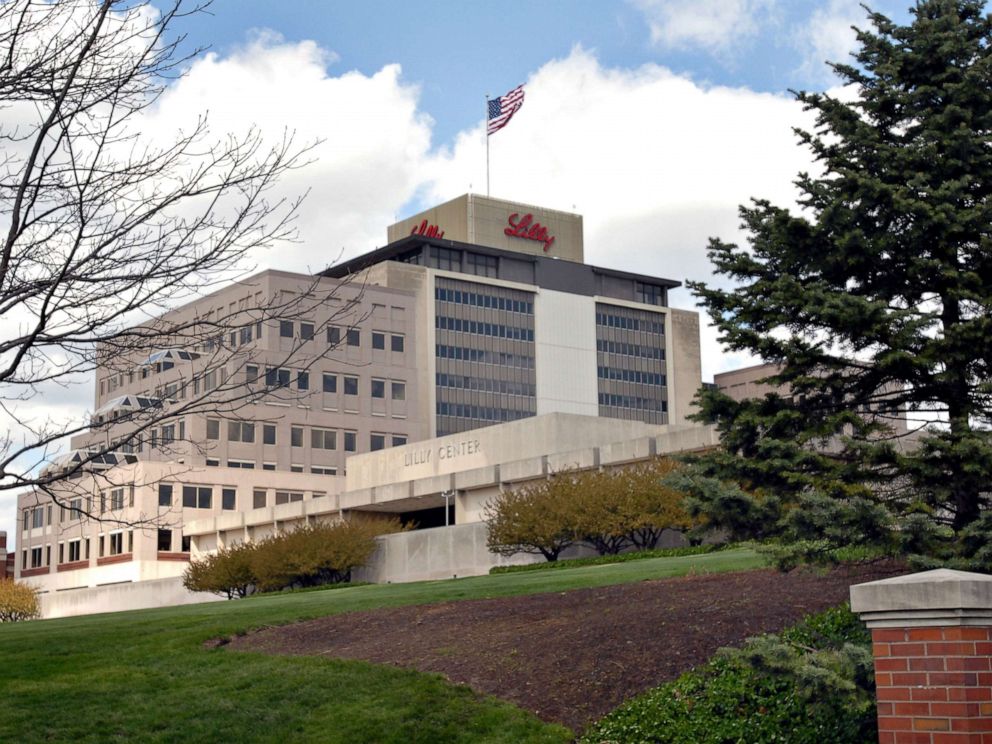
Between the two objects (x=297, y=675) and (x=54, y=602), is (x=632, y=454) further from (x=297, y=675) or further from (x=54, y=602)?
(x=54, y=602)

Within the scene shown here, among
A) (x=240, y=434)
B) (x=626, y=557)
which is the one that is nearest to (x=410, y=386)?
(x=240, y=434)

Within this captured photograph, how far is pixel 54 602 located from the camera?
84.4 m

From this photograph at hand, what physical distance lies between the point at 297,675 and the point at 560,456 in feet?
121

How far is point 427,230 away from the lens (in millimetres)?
122688

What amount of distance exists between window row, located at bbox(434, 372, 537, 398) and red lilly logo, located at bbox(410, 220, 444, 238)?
14.1 m

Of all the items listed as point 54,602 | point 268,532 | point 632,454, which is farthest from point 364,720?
point 54,602

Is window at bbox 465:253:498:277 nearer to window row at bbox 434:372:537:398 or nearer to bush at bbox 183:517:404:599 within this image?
window row at bbox 434:372:537:398

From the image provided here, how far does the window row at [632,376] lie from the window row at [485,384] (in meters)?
7.82

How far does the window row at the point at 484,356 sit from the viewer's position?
381 ft

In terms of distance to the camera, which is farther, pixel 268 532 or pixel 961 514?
pixel 268 532

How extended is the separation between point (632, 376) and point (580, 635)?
363ft

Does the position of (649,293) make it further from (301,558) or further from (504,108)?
(301,558)

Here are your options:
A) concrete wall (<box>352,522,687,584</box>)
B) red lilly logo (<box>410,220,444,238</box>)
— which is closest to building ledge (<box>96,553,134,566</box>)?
concrete wall (<box>352,522,687,584</box>)

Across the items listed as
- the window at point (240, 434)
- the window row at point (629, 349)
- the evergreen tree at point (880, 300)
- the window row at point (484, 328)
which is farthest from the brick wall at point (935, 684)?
the window row at point (629, 349)
